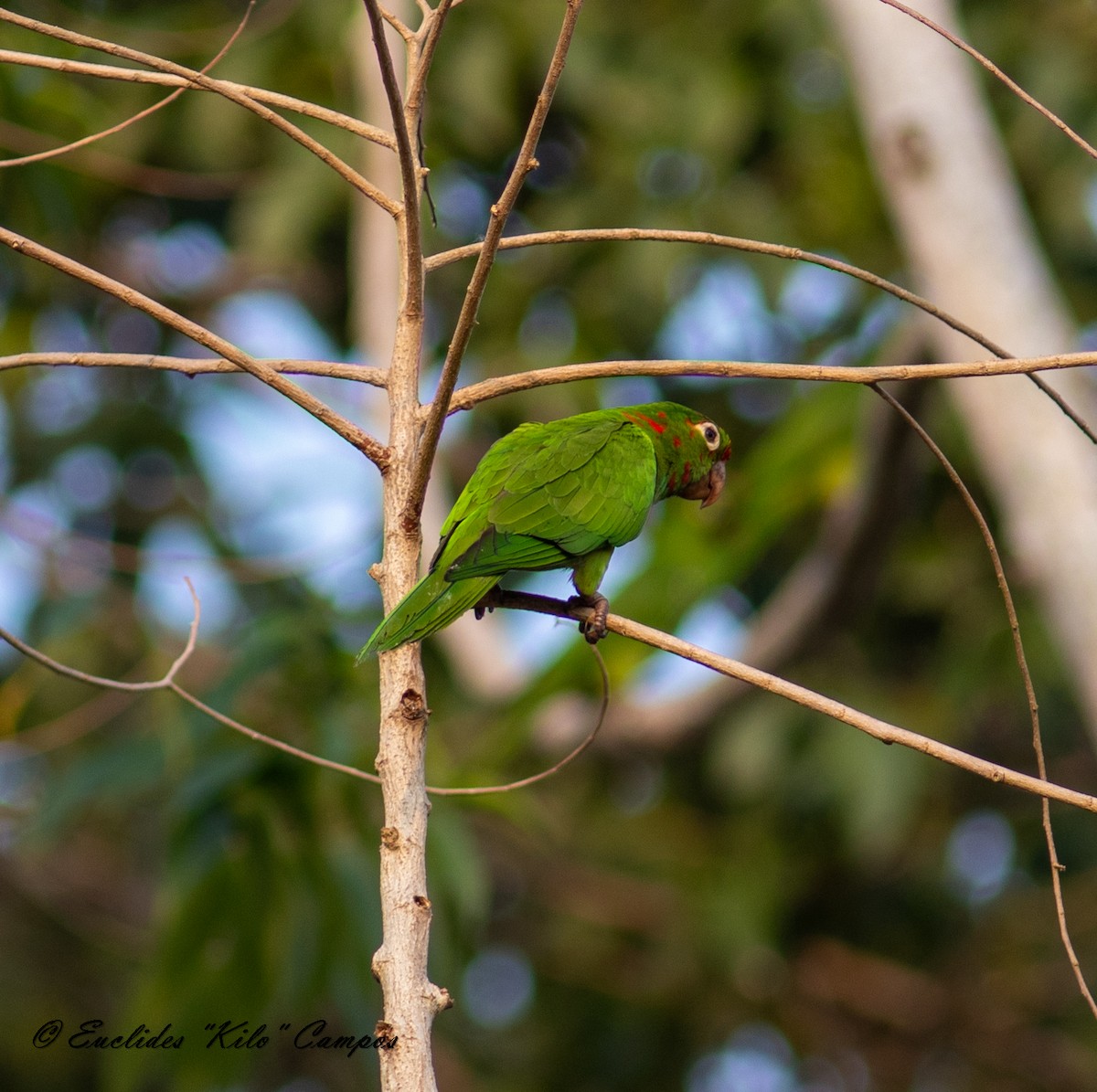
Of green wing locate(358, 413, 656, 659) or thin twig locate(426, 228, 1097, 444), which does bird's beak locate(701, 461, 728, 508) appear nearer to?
green wing locate(358, 413, 656, 659)

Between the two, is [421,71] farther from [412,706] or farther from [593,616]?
[593,616]

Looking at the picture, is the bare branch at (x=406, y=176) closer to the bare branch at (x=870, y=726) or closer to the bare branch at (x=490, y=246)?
the bare branch at (x=490, y=246)

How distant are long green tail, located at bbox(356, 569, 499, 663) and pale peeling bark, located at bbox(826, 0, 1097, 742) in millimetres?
2810

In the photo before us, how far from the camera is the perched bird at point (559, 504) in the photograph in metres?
2.55

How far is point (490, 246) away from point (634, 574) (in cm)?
423

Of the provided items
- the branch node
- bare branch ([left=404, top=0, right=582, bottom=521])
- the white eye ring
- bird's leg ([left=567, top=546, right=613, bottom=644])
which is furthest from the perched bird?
bare branch ([left=404, top=0, right=582, bottom=521])

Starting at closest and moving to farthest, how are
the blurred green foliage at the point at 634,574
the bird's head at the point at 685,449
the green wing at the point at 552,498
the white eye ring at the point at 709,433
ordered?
the green wing at the point at 552,498
the bird's head at the point at 685,449
the white eye ring at the point at 709,433
the blurred green foliage at the point at 634,574

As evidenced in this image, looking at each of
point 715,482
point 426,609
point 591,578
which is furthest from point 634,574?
point 426,609

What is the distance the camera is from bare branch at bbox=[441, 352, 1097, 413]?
1803mm

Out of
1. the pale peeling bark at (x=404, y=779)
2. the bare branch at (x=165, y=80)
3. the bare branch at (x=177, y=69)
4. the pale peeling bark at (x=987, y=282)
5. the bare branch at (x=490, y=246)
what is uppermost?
the pale peeling bark at (x=987, y=282)

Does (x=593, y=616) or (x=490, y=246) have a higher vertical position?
(x=593, y=616)

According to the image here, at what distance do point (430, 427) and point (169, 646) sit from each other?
23.9ft

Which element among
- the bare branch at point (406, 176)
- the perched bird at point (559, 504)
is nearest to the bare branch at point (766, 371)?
the bare branch at point (406, 176)

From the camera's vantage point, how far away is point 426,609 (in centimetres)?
213
